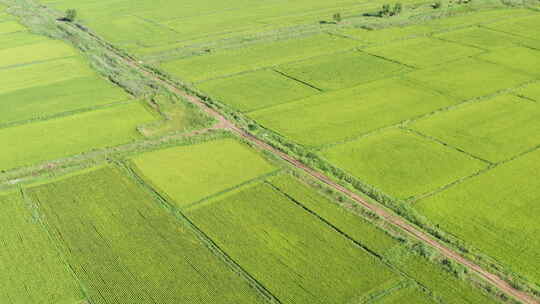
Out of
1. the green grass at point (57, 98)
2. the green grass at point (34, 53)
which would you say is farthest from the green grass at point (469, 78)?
the green grass at point (34, 53)

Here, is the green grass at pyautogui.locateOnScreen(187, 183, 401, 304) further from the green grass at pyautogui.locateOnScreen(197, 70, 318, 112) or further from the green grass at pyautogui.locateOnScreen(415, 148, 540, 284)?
the green grass at pyautogui.locateOnScreen(197, 70, 318, 112)

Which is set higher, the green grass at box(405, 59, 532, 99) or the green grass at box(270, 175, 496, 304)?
the green grass at box(405, 59, 532, 99)

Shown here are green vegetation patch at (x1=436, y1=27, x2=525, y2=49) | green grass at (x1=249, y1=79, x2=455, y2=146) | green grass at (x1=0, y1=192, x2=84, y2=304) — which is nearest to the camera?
green grass at (x1=0, y1=192, x2=84, y2=304)

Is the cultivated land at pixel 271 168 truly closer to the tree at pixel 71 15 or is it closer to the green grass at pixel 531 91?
the green grass at pixel 531 91

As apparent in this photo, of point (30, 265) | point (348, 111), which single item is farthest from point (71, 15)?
point (30, 265)

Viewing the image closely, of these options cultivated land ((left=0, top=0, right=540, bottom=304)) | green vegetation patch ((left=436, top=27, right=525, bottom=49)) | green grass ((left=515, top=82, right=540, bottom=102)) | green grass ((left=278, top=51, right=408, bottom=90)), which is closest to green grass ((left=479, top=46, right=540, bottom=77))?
cultivated land ((left=0, top=0, right=540, bottom=304))

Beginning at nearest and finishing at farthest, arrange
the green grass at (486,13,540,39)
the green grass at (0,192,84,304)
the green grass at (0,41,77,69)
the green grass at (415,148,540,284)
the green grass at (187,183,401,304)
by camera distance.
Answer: the green grass at (0,192,84,304) < the green grass at (187,183,401,304) < the green grass at (415,148,540,284) < the green grass at (0,41,77,69) < the green grass at (486,13,540,39)

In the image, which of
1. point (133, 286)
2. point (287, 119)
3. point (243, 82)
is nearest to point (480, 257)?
point (133, 286)
